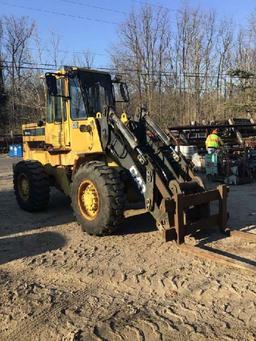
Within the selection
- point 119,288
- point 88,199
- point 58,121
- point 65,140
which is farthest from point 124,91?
point 119,288

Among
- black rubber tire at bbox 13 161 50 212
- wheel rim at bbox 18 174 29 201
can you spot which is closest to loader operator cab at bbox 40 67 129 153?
black rubber tire at bbox 13 161 50 212

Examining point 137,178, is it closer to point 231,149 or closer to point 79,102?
point 79,102

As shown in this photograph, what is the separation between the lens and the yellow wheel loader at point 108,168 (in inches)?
261

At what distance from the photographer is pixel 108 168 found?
276 inches

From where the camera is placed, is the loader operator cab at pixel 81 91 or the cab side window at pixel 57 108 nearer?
the loader operator cab at pixel 81 91

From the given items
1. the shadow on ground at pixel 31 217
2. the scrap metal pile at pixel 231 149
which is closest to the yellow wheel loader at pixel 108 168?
the shadow on ground at pixel 31 217

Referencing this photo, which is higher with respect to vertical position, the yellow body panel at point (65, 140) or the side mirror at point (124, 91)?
the side mirror at point (124, 91)

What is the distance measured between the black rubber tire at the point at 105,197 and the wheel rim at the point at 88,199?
0.10m

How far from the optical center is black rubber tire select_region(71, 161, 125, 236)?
22.1 feet

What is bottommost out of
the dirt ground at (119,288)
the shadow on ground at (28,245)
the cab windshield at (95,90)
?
the dirt ground at (119,288)

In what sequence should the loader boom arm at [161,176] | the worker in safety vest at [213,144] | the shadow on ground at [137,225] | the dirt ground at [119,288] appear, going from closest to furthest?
the dirt ground at [119,288] < the loader boom arm at [161,176] < the shadow on ground at [137,225] < the worker in safety vest at [213,144]

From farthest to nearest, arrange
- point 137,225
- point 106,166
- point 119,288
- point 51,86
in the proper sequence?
point 137,225, point 51,86, point 106,166, point 119,288

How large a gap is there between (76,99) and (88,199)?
2.07 m

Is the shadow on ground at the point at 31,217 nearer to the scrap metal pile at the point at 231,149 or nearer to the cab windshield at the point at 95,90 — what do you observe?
the cab windshield at the point at 95,90
